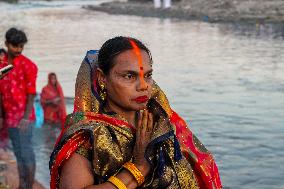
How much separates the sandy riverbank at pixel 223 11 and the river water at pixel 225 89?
17890 mm

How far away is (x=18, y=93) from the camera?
662 centimetres

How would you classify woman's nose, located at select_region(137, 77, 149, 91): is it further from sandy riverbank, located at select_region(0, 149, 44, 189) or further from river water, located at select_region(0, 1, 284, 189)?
river water, located at select_region(0, 1, 284, 189)

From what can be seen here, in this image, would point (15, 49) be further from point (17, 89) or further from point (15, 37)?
point (17, 89)

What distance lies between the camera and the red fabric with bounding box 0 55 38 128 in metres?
6.53

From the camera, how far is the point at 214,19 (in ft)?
186

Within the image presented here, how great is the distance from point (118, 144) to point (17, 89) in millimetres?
4078

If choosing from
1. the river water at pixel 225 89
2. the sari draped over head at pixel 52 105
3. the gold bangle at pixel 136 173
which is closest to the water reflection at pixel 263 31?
the river water at pixel 225 89

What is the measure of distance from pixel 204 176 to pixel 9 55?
394cm

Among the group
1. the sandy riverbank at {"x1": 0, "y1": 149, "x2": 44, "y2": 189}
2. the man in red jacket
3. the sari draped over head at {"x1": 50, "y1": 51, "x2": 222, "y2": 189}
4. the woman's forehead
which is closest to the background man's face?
the man in red jacket

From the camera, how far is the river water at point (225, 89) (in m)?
10.7

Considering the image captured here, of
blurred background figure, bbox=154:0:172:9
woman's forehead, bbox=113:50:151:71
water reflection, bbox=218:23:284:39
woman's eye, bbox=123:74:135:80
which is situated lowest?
blurred background figure, bbox=154:0:172:9

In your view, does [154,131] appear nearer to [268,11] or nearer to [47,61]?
[47,61]

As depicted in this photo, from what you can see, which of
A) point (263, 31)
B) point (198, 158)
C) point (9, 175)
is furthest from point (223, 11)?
point (198, 158)

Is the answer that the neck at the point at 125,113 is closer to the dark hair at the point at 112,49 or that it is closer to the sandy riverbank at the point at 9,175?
the dark hair at the point at 112,49
